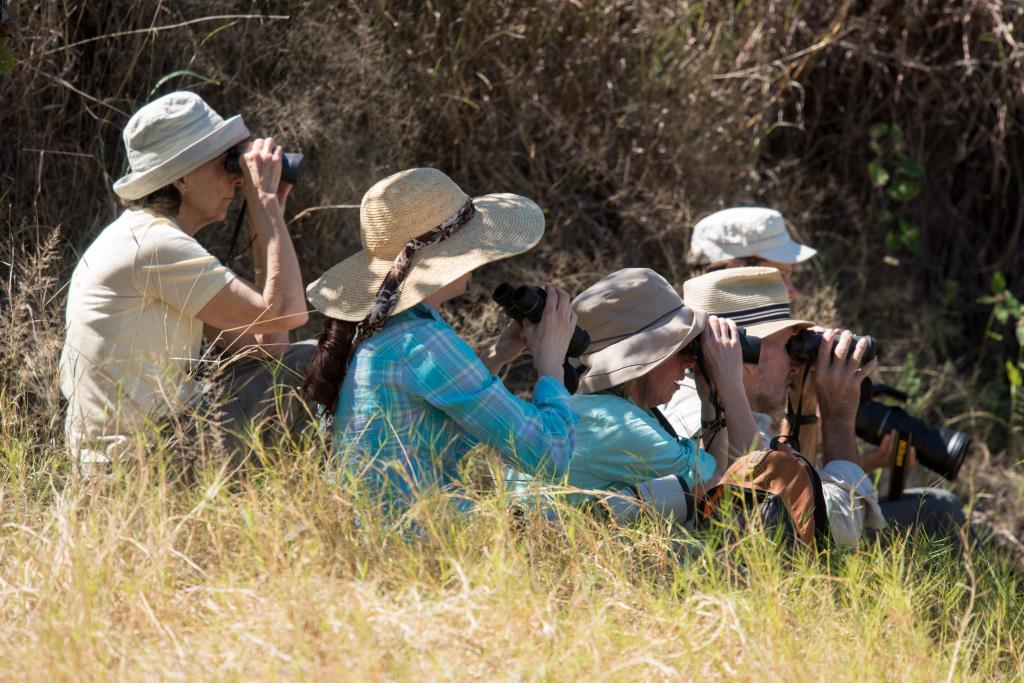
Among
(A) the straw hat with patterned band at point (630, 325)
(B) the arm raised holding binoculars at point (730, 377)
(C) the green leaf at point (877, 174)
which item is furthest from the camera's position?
(C) the green leaf at point (877, 174)

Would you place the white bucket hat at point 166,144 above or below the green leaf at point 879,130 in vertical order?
above

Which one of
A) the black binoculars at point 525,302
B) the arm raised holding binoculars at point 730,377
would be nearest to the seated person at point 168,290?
the black binoculars at point 525,302

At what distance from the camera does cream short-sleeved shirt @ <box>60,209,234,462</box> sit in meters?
2.84

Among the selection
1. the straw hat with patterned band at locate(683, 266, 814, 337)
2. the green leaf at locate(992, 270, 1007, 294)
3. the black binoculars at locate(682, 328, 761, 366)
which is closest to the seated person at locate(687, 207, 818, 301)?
the straw hat with patterned band at locate(683, 266, 814, 337)

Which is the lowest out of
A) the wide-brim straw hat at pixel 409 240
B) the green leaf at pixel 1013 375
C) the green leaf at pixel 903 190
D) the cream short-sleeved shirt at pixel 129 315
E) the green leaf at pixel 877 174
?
the green leaf at pixel 1013 375

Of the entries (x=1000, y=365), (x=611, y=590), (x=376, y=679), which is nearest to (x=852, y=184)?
(x=1000, y=365)

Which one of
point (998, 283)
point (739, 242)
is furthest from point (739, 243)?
point (998, 283)

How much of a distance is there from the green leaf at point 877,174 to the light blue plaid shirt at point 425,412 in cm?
348

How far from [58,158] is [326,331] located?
6.01ft

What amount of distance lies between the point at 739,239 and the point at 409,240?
1.53 meters

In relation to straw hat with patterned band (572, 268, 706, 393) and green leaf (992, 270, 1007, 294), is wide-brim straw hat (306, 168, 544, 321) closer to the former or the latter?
straw hat with patterned band (572, 268, 706, 393)

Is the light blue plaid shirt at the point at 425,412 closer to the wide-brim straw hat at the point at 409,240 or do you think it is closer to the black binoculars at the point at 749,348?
the wide-brim straw hat at the point at 409,240

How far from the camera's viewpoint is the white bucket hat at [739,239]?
3848 millimetres

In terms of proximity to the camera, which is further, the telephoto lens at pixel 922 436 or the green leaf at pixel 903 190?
the green leaf at pixel 903 190
